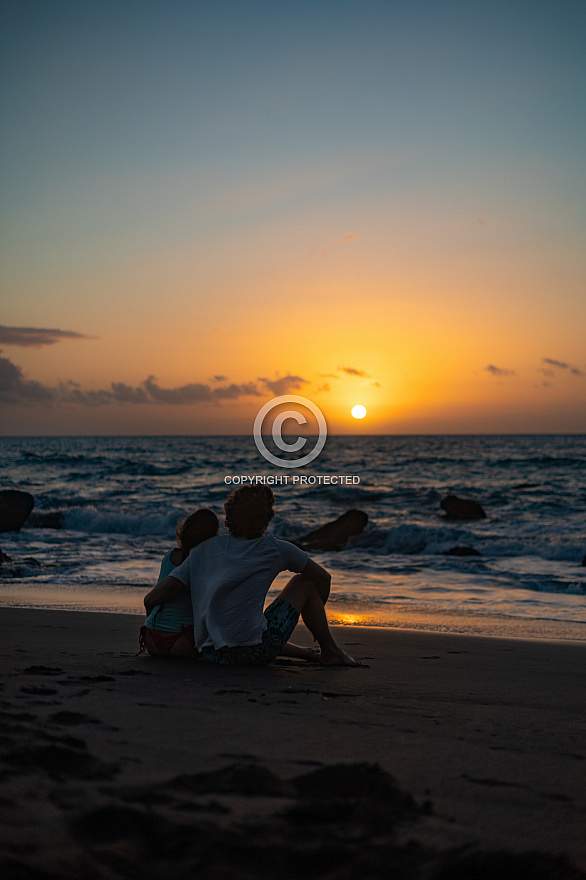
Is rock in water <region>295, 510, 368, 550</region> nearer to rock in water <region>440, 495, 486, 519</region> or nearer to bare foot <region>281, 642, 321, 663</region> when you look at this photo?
rock in water <region>440, 495, 486, 519</region>

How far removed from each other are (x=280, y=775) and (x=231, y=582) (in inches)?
67.1

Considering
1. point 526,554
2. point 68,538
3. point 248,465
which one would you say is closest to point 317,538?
point 526,554

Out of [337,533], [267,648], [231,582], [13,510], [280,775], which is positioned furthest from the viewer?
[13,510]

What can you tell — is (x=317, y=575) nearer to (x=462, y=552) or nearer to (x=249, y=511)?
(x=249, y=511)

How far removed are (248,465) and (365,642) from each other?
42.1 m

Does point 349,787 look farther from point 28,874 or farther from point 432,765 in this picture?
point 28,874

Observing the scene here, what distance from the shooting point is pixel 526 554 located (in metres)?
13.9

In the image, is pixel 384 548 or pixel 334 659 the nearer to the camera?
pixel 334 659

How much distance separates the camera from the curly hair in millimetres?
3961

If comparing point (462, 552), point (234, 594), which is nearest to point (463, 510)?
point (462, 552)

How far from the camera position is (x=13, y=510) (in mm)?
16422

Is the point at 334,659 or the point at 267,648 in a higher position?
the point at 267,648

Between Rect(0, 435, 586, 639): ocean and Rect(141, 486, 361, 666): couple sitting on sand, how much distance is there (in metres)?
2.96

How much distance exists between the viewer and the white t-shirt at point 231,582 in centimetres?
395
